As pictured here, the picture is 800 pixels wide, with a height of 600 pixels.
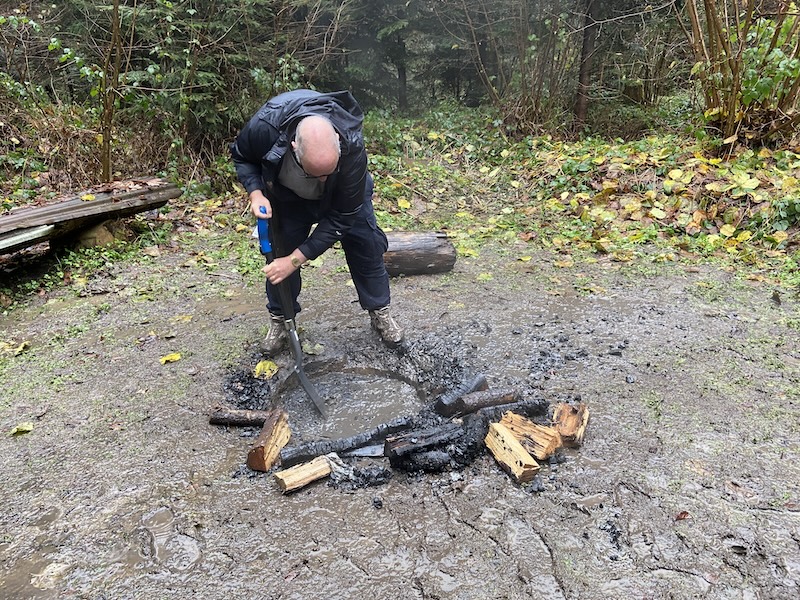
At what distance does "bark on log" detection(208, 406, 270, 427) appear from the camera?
9.05ft

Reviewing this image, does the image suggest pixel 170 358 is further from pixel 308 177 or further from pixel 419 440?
pixel 419 440

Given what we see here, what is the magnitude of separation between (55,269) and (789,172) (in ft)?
24.2

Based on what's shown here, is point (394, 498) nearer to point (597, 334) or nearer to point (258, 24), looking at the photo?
point (597, 334)

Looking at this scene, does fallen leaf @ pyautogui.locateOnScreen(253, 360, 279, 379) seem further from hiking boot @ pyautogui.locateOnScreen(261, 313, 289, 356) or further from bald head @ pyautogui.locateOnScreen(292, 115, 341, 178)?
bald head @ pyautogui.locateOnScreen(292, 115, 341, 178)

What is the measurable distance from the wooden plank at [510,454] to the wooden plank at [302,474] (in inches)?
30.8

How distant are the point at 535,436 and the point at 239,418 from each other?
1533mm

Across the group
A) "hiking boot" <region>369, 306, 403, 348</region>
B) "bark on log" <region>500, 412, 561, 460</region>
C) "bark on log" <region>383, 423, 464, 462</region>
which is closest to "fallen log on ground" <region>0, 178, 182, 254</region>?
"hiking boot" <region>369, 306, 403, 348</region>

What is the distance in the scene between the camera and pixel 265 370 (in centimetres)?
326

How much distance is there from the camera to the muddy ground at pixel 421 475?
191 centimetres

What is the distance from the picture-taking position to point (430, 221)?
247 inches

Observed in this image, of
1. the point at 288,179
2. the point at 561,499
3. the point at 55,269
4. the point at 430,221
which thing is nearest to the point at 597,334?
the point at 561,499

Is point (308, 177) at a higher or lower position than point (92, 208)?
higher

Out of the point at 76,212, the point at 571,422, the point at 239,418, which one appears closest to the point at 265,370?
the point at 239,418

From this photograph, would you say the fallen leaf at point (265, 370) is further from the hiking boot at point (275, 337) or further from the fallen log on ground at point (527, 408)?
the fallen log on ground at point (527, 408)
